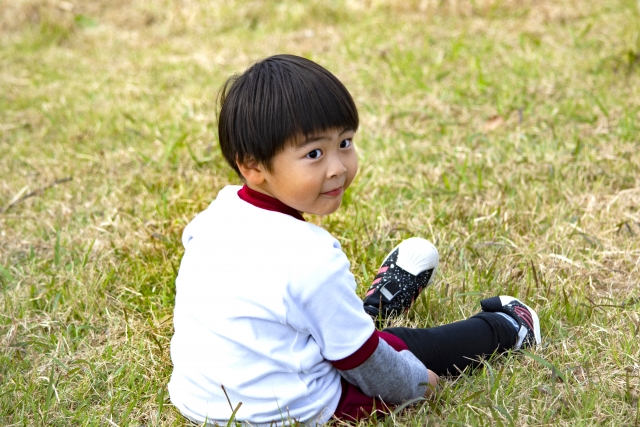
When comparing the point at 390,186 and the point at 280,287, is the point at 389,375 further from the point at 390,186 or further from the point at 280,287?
the point at 390,186

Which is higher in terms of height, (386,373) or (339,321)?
(339,321)

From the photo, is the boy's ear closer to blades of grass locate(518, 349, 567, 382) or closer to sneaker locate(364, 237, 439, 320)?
sneaker locate(364, 237, 439, 320)

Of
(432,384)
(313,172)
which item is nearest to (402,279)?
(432,384)

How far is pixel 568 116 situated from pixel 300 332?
233 cm

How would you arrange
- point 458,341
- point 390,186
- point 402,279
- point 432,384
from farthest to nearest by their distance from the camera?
point 390,186 → point 402,279 → point 458,341 → point 432,384

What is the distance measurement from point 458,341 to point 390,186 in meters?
1.17

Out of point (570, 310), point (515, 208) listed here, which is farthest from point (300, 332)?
point (515, 208)

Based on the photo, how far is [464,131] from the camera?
11.7ft

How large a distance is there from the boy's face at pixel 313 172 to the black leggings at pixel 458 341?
1.52 ft

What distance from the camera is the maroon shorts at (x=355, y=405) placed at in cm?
178

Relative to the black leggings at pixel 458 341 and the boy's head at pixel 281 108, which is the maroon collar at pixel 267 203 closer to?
the boy's head at pixel 281 108

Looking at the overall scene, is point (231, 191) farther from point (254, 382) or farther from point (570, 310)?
point (570, 310)

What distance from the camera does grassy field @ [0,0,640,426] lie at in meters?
2.01

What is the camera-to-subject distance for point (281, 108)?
1.69 metres
